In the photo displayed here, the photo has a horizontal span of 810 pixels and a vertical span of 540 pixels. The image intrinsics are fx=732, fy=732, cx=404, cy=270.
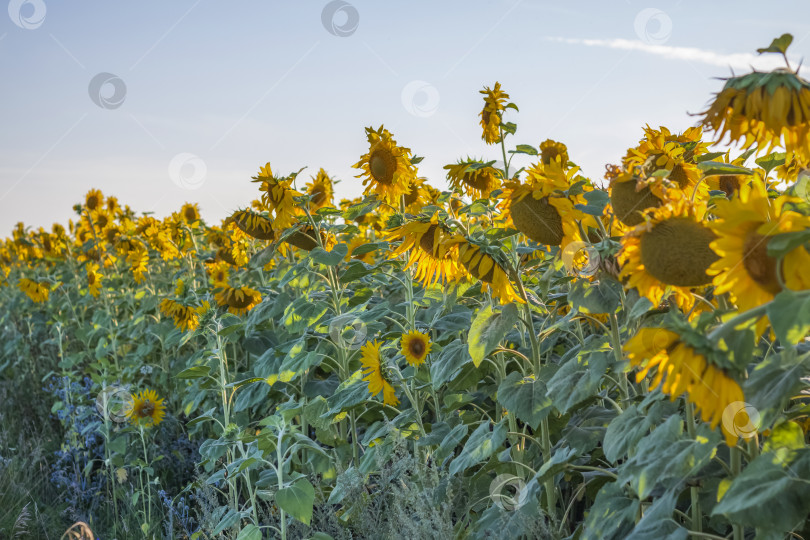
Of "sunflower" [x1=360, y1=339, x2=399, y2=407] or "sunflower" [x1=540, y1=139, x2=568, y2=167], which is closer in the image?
"sunflower" [x1=360, y1=339, x2=399, y2=407]

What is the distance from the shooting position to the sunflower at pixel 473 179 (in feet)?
11.7

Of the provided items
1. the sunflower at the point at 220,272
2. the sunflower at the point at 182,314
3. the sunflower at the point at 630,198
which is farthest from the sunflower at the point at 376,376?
the sunflower at the point at 220,272

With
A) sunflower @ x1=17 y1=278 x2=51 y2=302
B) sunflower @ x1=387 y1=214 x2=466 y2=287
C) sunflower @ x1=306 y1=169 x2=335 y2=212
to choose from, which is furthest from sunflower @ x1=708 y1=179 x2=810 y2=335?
sunflower @ x1=17 y1=278 x2=51 y2=302

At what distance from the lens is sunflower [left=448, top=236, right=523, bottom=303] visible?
2.04 meters

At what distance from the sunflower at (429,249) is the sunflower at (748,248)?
3.04 ft

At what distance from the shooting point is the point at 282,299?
12.6ft

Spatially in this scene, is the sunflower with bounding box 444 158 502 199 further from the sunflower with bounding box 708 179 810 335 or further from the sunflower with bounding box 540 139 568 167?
the sunflower with bounding box 708 179 810 335

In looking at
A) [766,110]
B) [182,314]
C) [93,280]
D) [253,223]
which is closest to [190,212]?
[93,280]

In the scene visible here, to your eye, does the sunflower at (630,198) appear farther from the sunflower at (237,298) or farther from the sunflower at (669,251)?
the sunflower at (237,298)

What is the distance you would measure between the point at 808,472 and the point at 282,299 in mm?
2862

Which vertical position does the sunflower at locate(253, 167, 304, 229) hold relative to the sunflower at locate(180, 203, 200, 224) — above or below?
below

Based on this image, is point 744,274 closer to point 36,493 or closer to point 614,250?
point 614,250

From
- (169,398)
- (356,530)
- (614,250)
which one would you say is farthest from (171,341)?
(614,250)

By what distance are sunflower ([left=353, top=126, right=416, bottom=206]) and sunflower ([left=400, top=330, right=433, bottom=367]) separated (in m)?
1.04
